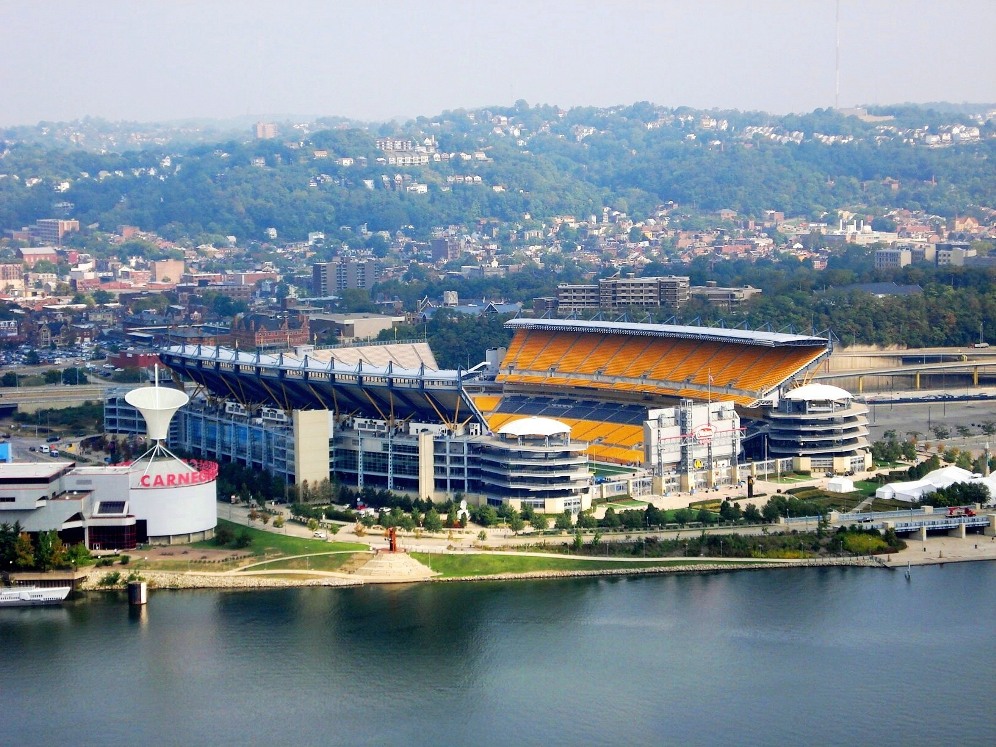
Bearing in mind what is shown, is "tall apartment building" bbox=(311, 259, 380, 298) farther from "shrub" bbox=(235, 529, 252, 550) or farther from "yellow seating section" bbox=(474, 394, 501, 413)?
"shrub" bbox=(235, 529, 252, 550)

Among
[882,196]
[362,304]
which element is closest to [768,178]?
[882,196]

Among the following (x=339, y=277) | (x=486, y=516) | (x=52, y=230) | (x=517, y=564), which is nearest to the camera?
(x=517, y=564)

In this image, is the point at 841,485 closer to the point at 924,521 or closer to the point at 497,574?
the point at 924,521

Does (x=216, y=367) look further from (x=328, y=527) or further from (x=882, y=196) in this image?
(x=882, y=196)

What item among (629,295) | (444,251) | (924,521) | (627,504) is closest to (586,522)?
(627,504)

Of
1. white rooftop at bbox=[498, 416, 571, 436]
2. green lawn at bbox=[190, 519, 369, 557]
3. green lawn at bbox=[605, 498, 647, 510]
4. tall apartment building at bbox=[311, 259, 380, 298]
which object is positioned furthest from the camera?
tall apartment building at bbox=[311, 259, 380, 298]

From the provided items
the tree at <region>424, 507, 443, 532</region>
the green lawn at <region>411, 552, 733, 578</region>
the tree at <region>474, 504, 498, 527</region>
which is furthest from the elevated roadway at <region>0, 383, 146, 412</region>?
the green lawn at <region>411, 552, 733, 578</region>
